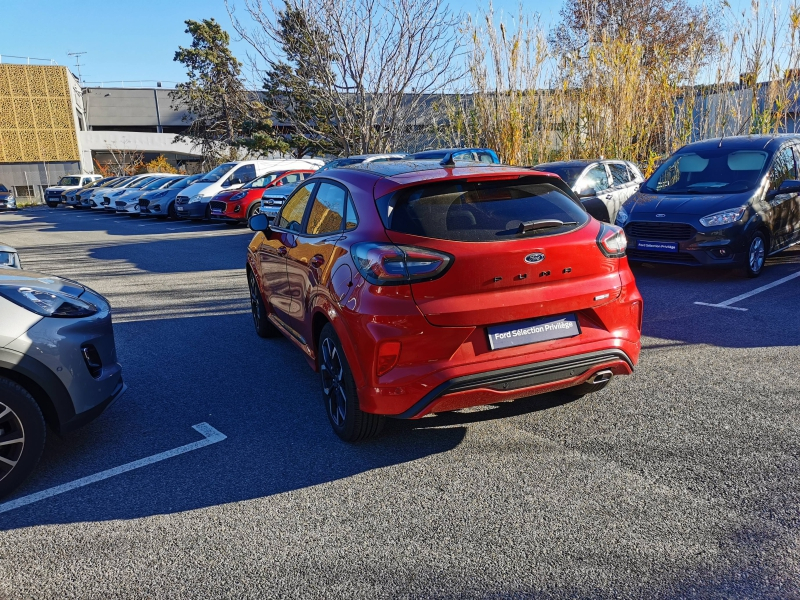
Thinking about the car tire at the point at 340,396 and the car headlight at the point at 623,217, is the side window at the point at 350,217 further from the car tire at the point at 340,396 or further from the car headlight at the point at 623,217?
the car headlight at the point at 623,217

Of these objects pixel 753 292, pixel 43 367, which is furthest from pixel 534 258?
pixel 753 292

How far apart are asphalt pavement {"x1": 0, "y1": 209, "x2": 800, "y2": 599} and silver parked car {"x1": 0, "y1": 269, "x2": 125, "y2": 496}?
0.31 metres

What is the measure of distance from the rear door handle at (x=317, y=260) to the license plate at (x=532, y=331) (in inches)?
50.6

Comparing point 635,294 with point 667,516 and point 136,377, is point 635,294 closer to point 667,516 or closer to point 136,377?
point 667,516

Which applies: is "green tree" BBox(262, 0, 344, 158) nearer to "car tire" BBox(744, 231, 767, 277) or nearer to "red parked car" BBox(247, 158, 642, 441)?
"car tire" BBox(744, 231, 767, 277)

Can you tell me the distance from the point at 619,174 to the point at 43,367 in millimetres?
10773

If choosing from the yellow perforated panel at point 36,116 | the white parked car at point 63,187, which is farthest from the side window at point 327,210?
the yellow perforated panel at point 36,116

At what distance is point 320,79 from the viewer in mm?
19391

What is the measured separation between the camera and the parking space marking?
11.9ft

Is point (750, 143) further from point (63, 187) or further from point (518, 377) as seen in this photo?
point (63, 187)

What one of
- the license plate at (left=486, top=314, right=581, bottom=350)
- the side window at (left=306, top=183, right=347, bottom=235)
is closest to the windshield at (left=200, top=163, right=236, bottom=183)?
the side window at (left=306, top=183, right=347, bottom=235)

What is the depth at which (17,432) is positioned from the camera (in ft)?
12.0

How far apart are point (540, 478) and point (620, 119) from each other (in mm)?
12165

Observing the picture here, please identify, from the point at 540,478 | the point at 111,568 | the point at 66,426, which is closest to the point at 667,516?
the point at 540,478
